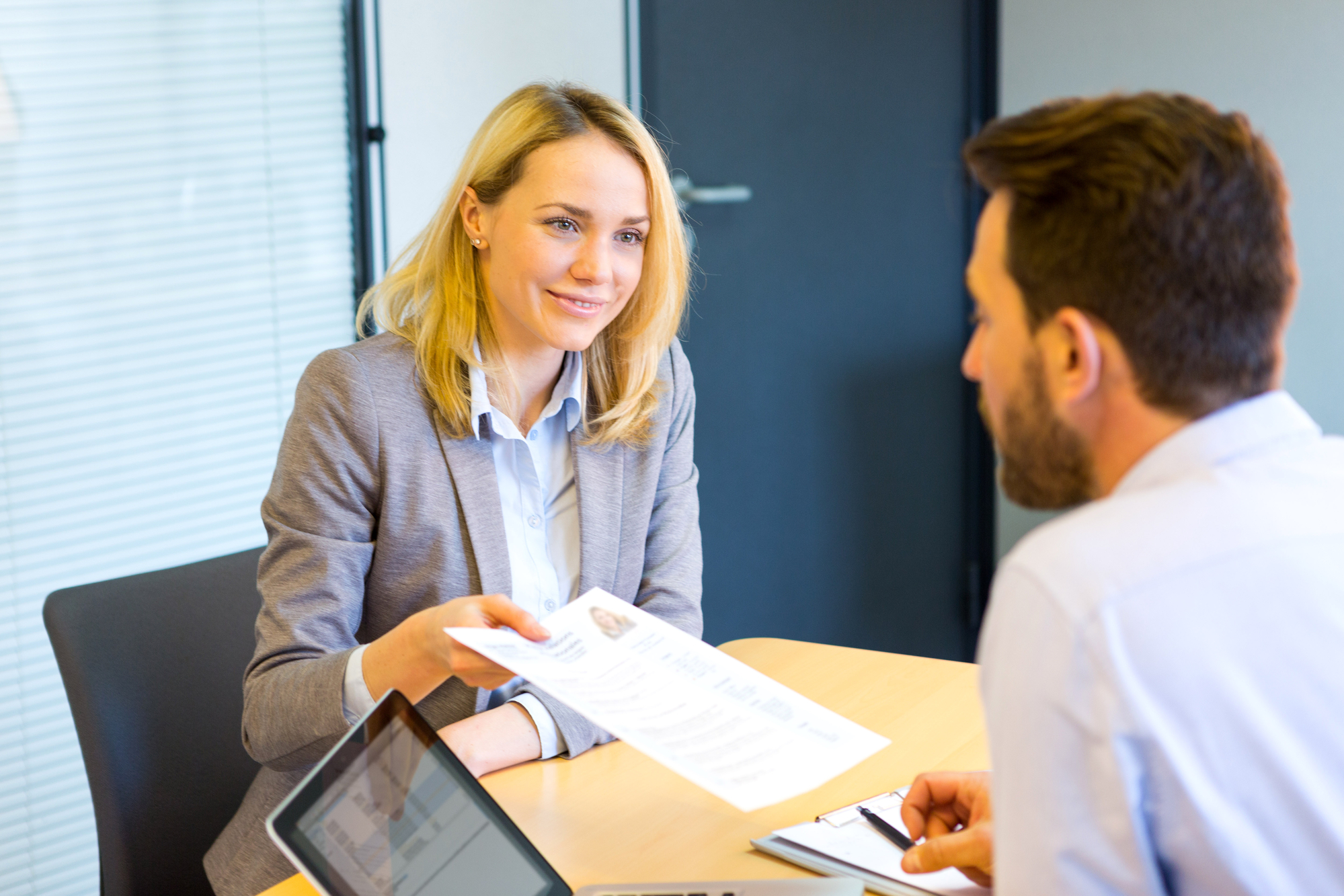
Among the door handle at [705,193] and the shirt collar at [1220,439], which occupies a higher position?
the door handle at [705,193]

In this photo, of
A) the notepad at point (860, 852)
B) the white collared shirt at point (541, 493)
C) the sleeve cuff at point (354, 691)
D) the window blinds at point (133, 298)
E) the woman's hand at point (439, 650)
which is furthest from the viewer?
the window blinds at point (133, 298)

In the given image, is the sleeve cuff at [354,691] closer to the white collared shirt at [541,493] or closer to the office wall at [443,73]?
the white collared shirt at [541,493]

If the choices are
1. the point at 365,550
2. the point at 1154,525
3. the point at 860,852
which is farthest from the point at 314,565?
the point at 1154,525

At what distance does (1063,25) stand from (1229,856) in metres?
2.97

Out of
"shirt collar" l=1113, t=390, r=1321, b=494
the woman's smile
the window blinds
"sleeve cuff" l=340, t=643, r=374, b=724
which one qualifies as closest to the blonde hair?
the woman's smile

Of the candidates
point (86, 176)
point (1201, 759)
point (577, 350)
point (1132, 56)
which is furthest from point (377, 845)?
point (1132, 56)

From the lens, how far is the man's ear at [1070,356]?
747 millimetres

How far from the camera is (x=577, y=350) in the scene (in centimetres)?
160

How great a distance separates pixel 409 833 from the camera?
88cm

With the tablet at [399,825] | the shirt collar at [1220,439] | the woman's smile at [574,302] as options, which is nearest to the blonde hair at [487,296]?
the woman's smile at [574,302]

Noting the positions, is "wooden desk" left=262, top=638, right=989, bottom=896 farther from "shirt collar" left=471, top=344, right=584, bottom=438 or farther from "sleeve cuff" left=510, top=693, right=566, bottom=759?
"shirt collar" left=471, top=344, right=584, bottom=438

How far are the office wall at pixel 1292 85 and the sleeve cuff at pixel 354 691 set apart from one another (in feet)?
7.46

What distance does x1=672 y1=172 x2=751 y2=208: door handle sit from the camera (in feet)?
9.49

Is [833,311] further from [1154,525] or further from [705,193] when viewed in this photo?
[1154,525]
